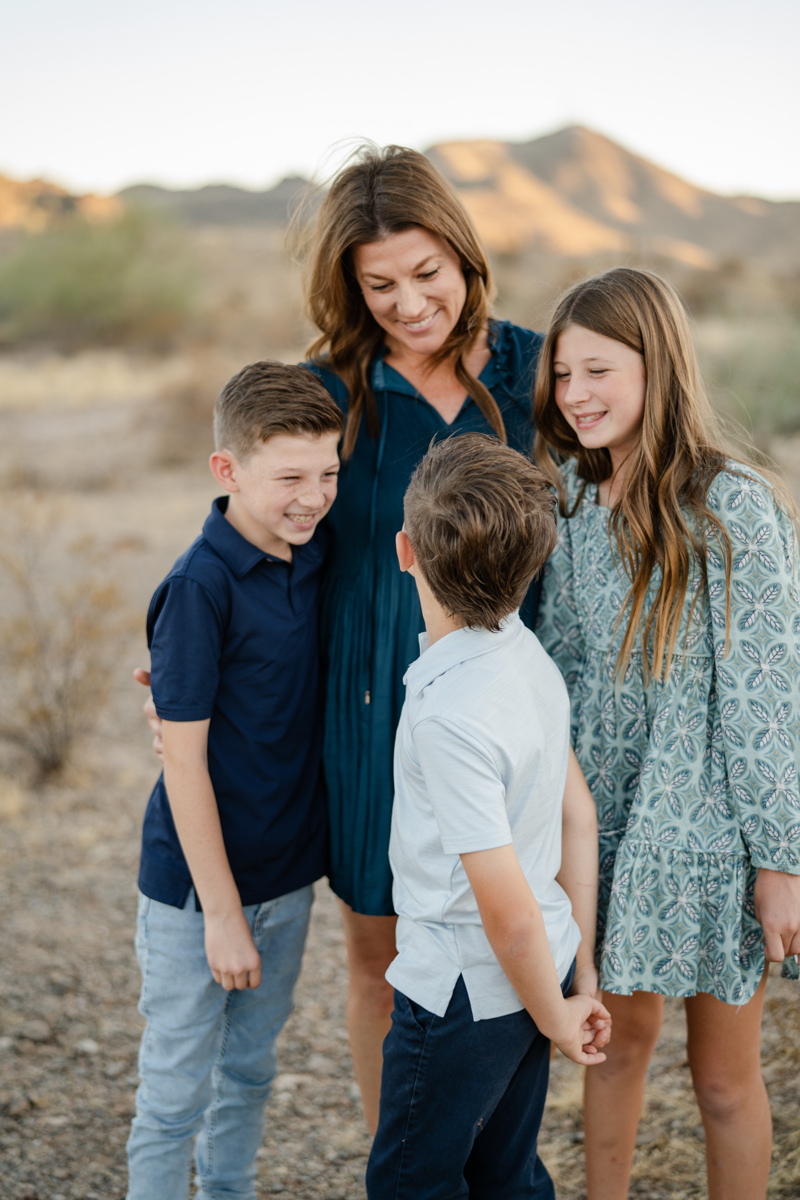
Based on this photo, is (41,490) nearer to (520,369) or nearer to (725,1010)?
(520,369)

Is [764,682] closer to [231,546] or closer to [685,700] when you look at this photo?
[685,700]

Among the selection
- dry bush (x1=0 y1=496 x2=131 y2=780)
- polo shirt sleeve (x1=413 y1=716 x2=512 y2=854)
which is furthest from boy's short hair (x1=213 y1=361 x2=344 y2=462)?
dry bush (x1=0 y1=496 x2=131 y2=780)

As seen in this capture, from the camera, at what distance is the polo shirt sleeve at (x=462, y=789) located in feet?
3.75

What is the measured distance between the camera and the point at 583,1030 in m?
1.32

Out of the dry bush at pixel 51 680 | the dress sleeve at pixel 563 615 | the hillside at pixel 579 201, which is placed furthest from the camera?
the hillside at pixel 579 201

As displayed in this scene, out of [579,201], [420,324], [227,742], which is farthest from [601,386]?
[579,201]

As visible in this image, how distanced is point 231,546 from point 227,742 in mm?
343

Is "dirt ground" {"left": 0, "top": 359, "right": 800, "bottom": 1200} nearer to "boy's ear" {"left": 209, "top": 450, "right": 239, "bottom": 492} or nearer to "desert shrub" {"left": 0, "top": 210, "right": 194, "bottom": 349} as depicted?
"boy's ear" {"left": 209, "top": 450, "right": 239, "bottom": 492}

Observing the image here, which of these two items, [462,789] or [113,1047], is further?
[113,1047]

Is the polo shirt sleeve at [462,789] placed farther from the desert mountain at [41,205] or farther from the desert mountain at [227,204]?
the desert mountain at [227,204]

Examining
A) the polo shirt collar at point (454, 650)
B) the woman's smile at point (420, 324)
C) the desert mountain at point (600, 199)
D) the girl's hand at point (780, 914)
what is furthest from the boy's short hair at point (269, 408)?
the desert mountain at point (600, 199)

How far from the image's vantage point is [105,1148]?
7.29 ft

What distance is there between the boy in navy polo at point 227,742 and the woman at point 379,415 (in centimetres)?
12

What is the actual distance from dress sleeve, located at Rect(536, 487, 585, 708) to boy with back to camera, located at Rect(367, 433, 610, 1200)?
418 mm
